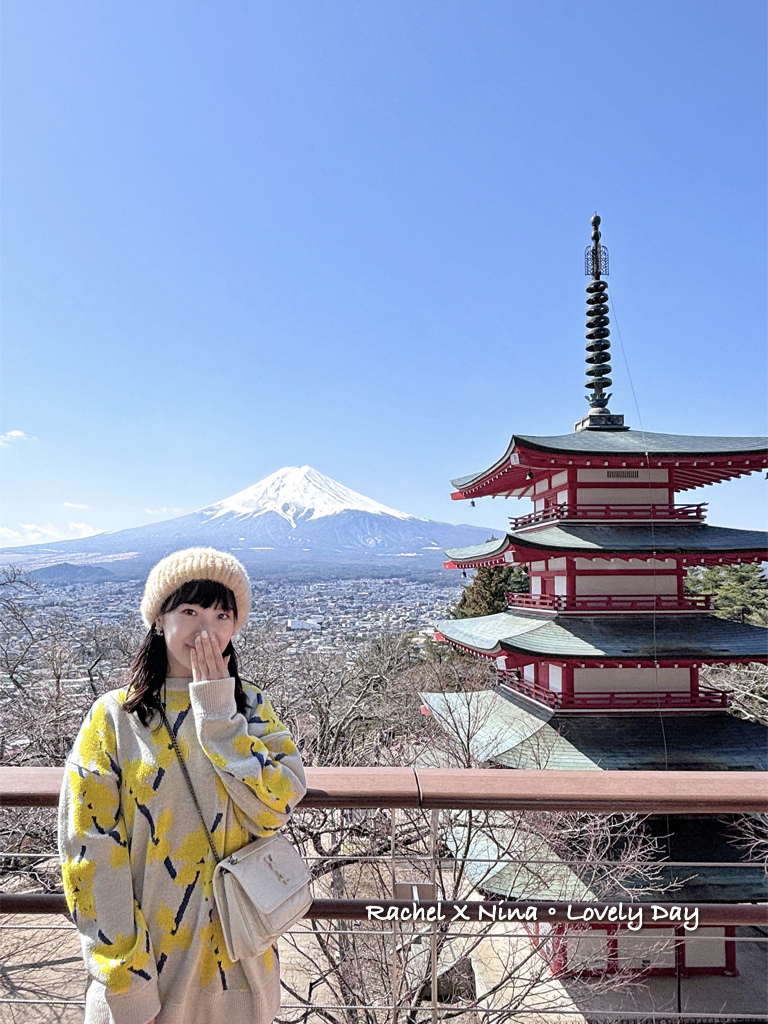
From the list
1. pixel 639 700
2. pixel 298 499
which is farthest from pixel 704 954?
pixel 298 499

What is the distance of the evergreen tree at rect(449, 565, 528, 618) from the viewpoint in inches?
771

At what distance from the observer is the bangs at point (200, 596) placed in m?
1.30

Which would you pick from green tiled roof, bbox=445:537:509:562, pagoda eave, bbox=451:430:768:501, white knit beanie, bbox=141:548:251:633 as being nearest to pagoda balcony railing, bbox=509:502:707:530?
pagoda eave, bbox=451:430:768:501

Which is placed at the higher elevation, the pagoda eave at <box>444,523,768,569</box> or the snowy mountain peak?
the snowy mountain peak

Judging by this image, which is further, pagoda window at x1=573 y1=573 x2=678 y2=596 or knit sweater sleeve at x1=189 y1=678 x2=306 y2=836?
pagoda window at x1=573 y1=573 x2=678 y2=596

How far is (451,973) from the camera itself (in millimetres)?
7496

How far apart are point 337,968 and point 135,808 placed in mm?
5606

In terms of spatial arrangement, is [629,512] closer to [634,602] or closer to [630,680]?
[634,602]

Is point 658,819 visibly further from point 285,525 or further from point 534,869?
point 285,525

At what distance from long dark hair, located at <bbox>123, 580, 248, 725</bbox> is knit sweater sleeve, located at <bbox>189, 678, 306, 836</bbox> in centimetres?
10

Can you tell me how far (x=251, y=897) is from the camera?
110 centimetres

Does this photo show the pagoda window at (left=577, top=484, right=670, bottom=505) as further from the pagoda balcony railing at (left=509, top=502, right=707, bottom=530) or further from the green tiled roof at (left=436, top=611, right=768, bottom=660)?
the green tiled roof at (left=436, top=611, right=768, bottom=660)

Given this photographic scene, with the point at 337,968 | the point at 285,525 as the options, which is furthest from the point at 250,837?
the point at 285,525

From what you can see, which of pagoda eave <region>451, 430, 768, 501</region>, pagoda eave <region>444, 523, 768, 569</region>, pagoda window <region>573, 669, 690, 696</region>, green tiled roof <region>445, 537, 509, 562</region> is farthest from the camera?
green tiled roof <region>445, 537, 509, 562</region>
